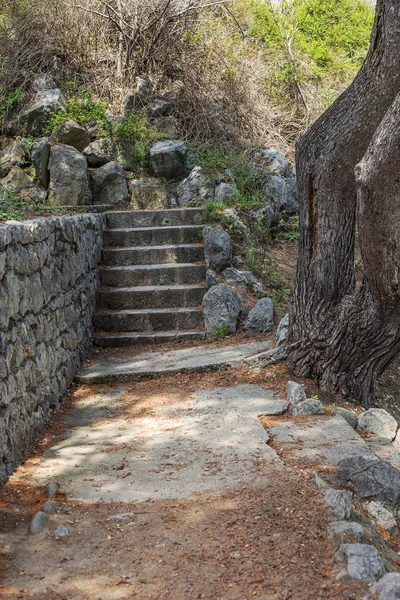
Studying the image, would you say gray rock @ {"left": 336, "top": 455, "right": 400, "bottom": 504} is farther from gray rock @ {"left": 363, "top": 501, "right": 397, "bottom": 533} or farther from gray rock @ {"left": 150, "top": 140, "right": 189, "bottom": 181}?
gray rock @ {"left": 150, "top": 140, "right": 189, "bottom": 181}

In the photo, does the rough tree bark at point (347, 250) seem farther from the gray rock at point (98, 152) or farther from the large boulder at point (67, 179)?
the gray rock at point (98, 152)

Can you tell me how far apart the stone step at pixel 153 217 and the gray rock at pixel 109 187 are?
0.62 m

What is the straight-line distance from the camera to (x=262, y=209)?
30.0 feet

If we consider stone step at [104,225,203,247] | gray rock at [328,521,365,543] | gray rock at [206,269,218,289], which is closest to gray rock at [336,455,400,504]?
gray rock at [328,521,365,543]

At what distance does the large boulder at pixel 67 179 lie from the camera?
8.98 m

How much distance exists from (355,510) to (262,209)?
6.29 metres

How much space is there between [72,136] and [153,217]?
Result: 190 centimetres

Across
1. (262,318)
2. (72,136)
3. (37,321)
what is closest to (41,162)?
(72,136)

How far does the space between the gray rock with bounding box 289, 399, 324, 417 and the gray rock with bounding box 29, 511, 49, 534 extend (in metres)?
2.24

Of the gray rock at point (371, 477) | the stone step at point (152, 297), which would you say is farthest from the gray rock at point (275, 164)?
the gray rock at point (371, 477)

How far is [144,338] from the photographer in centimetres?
746

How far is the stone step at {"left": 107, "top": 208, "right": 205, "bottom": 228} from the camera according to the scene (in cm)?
880

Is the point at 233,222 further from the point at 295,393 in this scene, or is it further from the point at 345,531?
the point at 345,531

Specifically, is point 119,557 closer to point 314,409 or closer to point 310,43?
point 314,409
